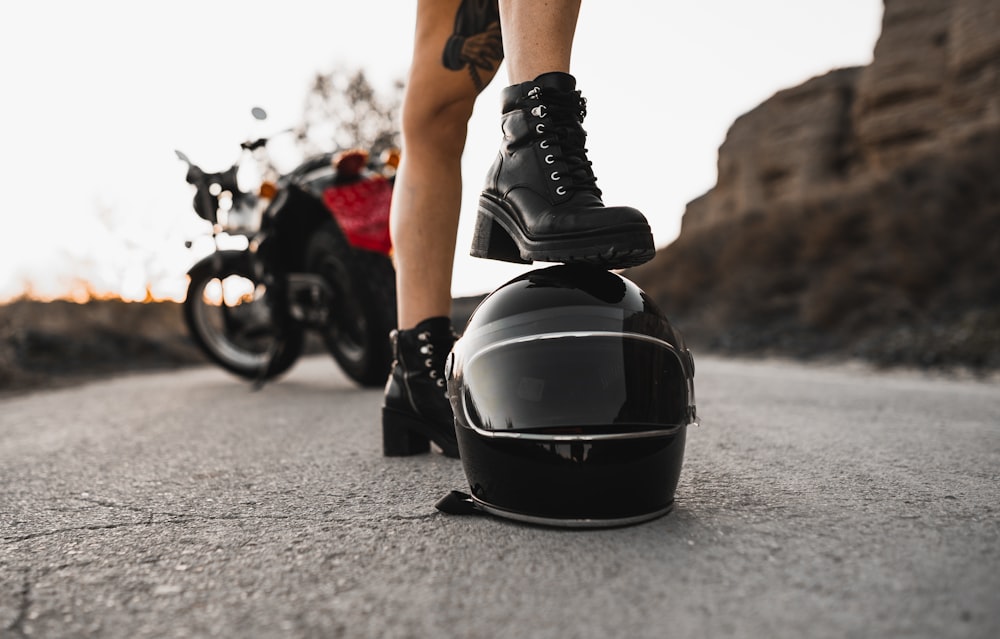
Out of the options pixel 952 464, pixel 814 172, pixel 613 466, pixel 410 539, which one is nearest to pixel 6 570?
pixel 410 539

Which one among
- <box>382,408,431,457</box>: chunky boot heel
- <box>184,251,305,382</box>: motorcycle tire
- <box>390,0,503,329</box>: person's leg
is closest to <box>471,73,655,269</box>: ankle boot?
<box>390,0,503,329</box>: person's leg

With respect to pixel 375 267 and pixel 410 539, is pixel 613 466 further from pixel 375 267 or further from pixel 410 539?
pixel 375 267

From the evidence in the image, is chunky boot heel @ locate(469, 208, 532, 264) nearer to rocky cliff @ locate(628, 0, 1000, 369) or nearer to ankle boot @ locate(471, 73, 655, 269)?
ankle boot @ locate(471, 73, 655, 269)

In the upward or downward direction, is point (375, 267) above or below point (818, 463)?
above

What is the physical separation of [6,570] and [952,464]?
1.85 metres

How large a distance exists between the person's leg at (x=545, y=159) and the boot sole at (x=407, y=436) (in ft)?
1.77

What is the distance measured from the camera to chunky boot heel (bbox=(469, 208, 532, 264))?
1448 millimetres

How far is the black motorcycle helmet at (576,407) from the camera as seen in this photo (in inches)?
44.6

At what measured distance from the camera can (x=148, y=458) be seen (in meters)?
2.04

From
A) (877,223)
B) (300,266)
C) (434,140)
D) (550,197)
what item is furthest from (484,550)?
(877,223)

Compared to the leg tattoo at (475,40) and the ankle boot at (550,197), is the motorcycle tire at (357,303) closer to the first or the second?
the leg tattoo at (475,40)

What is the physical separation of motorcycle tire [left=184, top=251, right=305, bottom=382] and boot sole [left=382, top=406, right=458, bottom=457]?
2762 millimetres

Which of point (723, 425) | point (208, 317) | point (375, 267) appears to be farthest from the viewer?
point (208, 317)

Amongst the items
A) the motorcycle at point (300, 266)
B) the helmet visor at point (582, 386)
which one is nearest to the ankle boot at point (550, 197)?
the helmet visor at point (582, 386)
